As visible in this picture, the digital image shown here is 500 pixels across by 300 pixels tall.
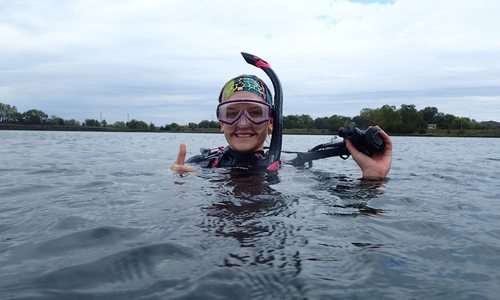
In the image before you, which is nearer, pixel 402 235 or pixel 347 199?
pixel 402 235

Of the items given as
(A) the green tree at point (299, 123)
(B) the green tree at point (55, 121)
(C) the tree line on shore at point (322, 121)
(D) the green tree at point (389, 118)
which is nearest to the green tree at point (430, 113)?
(C) the tree line on shore at point (322, 121)

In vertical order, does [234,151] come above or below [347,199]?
above

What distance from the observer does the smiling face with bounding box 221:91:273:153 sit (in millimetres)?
4664

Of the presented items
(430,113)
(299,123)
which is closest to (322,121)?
(299,123)

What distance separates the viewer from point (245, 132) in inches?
188

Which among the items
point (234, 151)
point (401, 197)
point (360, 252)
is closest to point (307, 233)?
point (360, 252)

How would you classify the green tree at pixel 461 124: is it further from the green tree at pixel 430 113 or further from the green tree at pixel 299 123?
the green tree at pixel 299 123

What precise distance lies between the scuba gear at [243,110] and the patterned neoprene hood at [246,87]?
0.23 metres

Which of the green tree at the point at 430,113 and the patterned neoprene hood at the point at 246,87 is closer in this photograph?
the patterned neoprene hood at the point at 246,87

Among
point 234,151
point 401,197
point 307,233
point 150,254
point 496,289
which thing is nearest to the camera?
point 496,289

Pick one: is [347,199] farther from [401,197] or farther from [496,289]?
[496,289]

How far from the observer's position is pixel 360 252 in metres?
1.89

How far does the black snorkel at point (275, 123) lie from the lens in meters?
4.81

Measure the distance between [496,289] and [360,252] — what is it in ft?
1.91
